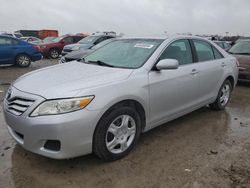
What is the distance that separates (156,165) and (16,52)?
1043 centimetres

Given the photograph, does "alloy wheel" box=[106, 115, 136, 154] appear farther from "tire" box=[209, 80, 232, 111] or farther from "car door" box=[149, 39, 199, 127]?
"tire" box=[209, 80, 232, 111]

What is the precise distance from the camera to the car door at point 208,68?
186 inches

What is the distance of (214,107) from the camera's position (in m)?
5.60

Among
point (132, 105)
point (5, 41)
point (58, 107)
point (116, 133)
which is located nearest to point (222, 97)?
point (132, 105)

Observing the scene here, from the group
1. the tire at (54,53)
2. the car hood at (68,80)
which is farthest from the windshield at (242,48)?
the tire at (54,53)

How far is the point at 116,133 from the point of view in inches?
132

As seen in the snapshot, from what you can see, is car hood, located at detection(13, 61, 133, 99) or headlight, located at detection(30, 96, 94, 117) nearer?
headlight, located at detection(30, 96, 94, 117)

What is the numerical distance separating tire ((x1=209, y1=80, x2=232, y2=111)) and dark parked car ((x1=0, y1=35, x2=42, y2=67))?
9317 mm

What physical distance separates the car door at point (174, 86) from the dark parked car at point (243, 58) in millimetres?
4173

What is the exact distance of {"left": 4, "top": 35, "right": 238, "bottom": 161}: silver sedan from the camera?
291 cm

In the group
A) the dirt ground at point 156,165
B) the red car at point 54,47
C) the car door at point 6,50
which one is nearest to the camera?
the dirt ground at point 156,165

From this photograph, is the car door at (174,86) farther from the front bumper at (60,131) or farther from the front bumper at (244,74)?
the front bumper at (244,74)

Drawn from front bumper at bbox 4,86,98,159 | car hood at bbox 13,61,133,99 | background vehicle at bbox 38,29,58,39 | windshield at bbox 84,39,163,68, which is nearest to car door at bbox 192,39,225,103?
windshield at bbox 84,39,163,68

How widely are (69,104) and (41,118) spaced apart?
33 centimetres
